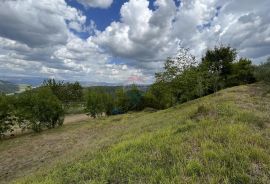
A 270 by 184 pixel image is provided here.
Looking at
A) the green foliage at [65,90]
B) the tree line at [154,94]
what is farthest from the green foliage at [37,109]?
the green foliage at [65,90]

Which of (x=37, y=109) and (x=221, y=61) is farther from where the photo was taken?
(x=221, y=61)

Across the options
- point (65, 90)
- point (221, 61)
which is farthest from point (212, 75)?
point (65, 90)

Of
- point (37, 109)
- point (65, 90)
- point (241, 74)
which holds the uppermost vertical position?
point (241, 74)

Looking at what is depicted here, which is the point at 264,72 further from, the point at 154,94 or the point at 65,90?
the point at 65,90

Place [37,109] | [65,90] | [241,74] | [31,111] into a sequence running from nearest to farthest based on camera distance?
[31,111], [37,109], [241,74], [65,90]

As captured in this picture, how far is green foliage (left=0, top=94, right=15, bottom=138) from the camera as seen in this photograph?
106 feet

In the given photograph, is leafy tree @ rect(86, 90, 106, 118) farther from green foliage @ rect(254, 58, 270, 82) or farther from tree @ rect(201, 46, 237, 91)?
green foliage @ rect(254, 58, 270, 82)

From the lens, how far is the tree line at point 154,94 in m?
34.6

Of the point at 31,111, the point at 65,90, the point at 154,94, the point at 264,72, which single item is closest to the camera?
the point at 31,111

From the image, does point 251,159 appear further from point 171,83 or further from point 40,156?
point 171,83

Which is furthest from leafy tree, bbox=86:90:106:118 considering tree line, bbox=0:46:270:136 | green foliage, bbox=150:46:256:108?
green foliage, bbox=150:46:256:108

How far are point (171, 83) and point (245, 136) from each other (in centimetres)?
3079

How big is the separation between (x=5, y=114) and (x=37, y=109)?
4.09 m

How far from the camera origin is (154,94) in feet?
222
